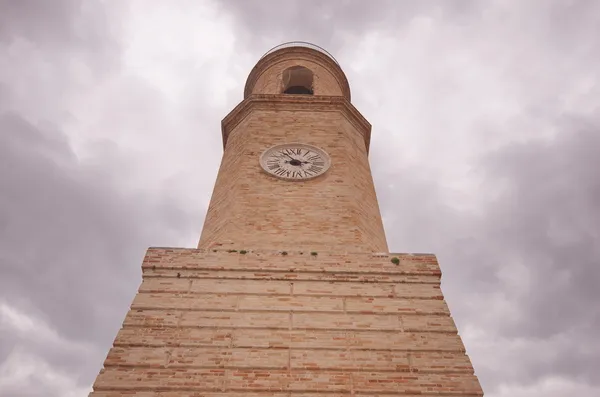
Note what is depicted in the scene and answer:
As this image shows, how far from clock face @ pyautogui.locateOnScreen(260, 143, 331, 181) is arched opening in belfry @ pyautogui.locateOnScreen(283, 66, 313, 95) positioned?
603cm

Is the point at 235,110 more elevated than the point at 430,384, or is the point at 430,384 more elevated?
the point at 235,110

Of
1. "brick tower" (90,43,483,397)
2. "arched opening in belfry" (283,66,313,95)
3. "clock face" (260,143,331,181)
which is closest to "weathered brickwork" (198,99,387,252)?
"brick tower" (90,43,483,397)

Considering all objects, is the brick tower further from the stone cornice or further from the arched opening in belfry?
the arched opening in belfry

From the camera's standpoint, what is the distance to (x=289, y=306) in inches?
314

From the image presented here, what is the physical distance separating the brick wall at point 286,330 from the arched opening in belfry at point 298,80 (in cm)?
1073

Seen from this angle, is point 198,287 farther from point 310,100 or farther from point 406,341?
point 310,100

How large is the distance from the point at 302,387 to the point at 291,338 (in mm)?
856

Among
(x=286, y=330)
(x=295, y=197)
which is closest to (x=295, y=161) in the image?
(x=295, y=197)

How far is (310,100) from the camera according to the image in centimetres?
1432

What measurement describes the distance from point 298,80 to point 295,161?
7791 millimetres

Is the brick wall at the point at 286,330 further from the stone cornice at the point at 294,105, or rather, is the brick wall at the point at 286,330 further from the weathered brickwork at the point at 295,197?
the stone cornice at the point at 294,105

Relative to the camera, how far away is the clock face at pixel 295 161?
38.1ft

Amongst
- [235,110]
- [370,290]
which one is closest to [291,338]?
[370,290]

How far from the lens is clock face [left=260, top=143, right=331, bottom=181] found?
11.6m
